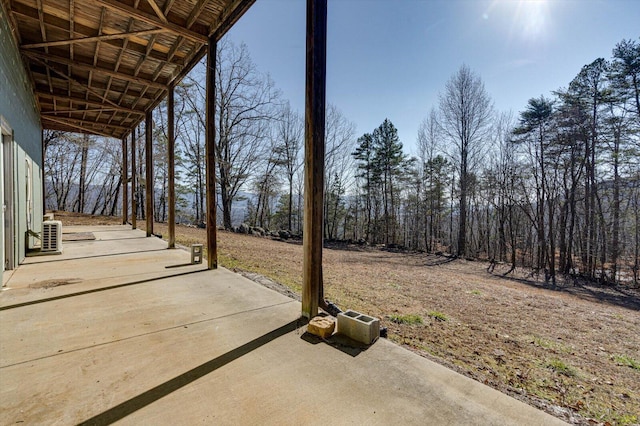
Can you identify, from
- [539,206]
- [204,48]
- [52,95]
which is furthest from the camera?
[539,206]

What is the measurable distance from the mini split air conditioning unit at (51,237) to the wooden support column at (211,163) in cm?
330

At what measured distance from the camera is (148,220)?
787 cm

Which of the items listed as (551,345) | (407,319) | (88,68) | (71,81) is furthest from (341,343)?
(71,81)

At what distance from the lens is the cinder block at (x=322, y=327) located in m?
2.19

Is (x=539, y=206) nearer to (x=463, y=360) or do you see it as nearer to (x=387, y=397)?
(x=463, y=360)

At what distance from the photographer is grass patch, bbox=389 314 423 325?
11.7 feet

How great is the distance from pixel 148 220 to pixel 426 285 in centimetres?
799

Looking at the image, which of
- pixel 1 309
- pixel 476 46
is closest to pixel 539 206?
pixel 476 46

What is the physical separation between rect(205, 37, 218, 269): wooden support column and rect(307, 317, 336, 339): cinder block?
2.61 m

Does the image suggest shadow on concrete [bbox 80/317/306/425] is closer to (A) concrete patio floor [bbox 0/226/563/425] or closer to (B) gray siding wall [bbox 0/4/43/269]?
→ (A) concrete patio floor [bbox 0/226/563/425]

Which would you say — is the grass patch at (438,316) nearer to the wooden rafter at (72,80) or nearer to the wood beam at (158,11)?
the wood beam at (158,11)

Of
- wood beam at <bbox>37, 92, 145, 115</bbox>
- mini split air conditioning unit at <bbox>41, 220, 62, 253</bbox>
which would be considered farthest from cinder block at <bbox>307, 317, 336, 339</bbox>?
wood beam at <bbox>37, 92, 145, 115</bbox>

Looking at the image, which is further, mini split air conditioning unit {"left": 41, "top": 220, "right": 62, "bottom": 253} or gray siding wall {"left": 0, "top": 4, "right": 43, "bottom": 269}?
mini split air conditioning unit {"left": 41, "top": 220, "right": 62, "bottom": 253}

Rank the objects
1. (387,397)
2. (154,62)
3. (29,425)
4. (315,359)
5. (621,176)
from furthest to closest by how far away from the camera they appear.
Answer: (621,176), (154,62), (315,359), (387,397), (29,425)
